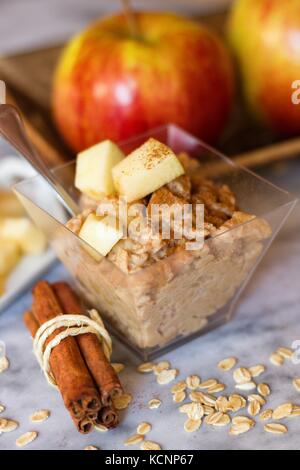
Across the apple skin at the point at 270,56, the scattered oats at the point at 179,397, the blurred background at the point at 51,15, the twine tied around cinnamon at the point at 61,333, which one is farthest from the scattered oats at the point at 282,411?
the blurred background at the point at 51,15

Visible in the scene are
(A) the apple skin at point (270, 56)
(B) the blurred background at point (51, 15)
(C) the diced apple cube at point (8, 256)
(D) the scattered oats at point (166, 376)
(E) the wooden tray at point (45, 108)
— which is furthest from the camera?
(B) the blurred background at point (51, 15)

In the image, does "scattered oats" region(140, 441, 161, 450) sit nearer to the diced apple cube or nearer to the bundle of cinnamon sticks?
the bundle of cinnamon sticks

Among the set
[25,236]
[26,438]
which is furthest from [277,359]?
[25,236]

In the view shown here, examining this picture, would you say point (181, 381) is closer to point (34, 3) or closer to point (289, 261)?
point (289, 261)

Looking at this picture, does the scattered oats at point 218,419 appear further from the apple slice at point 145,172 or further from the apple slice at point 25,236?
the apple slice at point 25,236

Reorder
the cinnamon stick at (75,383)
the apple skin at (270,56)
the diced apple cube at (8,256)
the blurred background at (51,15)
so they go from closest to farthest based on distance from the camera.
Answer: the cinnamon stick at (75,383) < the diced apple cube at (8,256) < the apple skin at (270,56) < the blurred background at (51,15)
